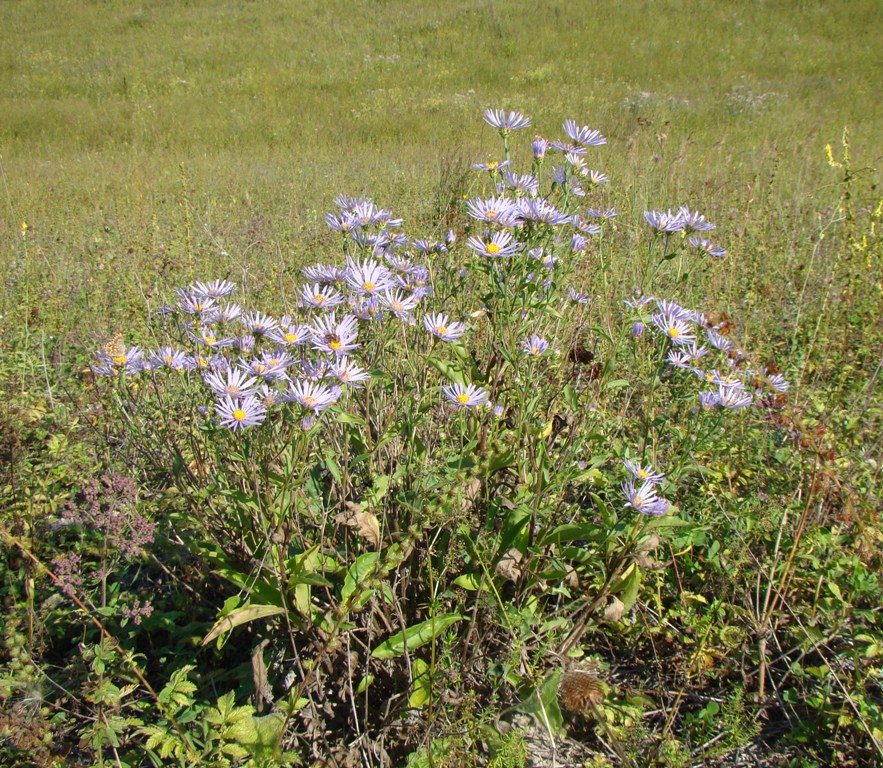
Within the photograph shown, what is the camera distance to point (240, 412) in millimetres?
1217

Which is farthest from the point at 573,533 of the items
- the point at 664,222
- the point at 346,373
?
the point at 664,222

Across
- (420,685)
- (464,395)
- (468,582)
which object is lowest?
(420,685)

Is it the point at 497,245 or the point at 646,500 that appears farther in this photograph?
the point at 497,245

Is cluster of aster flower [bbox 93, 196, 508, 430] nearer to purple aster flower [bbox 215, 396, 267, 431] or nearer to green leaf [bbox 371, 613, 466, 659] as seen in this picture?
purple aster flower [bbox 215, 396, 267, 431]

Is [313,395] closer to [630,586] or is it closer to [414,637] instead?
[414,637]

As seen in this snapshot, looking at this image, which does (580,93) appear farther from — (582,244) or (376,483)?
(376,483)

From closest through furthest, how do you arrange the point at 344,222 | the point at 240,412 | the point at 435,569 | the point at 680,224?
the point at 240,412 → the point at 435,569 → the point at 344,222 → the point at 680,224

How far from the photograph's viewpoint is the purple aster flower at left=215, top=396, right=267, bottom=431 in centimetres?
120

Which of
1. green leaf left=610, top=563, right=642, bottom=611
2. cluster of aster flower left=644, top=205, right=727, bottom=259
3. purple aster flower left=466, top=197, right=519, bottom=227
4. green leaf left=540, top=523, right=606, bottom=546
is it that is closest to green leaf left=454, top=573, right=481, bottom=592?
green leaf left=540, top=523, right=606, bottom=546

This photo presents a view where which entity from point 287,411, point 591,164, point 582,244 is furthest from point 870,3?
point 287,411

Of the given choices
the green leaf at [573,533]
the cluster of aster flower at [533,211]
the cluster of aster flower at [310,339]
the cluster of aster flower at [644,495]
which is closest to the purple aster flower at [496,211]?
the cluster of aster flower at [533,211]

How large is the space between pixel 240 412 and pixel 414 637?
2.09 feet

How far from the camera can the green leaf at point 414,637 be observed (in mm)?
1363

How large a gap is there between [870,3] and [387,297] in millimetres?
22224
